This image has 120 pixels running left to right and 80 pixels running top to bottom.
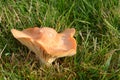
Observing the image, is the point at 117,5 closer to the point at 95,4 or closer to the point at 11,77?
the point at 95,4

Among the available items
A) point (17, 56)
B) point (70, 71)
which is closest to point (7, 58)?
point (17, 56)

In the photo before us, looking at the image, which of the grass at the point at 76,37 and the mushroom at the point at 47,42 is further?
the grass at the point at 76,37

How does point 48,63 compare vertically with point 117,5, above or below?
below

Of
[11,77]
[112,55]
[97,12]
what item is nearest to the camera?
[11,77]

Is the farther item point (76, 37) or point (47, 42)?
point (76, 37)
